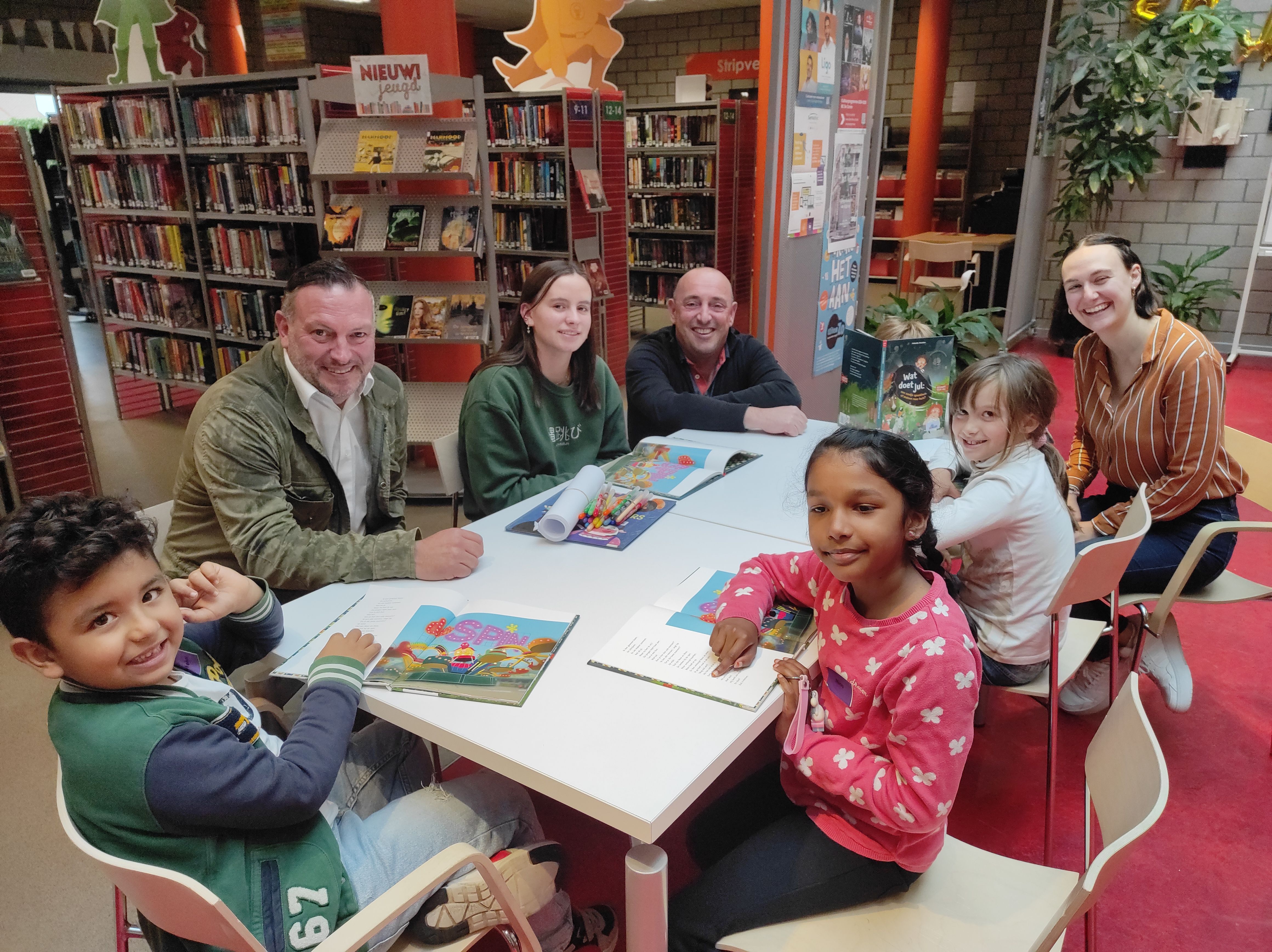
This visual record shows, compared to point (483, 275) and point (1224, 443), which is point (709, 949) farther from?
point (483, 275)

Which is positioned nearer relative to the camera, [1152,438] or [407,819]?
[407,819]

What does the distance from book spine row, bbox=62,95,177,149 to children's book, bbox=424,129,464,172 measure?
1.96m

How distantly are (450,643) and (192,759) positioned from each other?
1.51ft

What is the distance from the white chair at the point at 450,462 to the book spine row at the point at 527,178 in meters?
3.09

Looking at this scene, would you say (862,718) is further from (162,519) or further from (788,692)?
(162,519)

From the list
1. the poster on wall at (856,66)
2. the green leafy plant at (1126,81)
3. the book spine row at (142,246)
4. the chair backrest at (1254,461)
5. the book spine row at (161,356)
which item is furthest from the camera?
the green leafy plant at (1126,81)

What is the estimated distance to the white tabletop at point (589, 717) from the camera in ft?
3.59

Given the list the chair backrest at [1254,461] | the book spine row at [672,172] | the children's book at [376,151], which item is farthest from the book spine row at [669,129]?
the chair backrest at [1254,461]

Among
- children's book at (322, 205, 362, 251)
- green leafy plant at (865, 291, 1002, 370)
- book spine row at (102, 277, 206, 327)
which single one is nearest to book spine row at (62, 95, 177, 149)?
book spine row at (102, 277, 206, 327)

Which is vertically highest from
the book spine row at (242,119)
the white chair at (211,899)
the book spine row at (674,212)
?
the book spine row at (242,119)

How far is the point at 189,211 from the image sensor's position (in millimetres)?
4887

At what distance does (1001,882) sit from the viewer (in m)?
1.25

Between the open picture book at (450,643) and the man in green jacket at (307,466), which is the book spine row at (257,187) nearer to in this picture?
the man in green jacket at (307,466)

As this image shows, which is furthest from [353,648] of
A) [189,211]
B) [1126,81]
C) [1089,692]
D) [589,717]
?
[1126,81]
